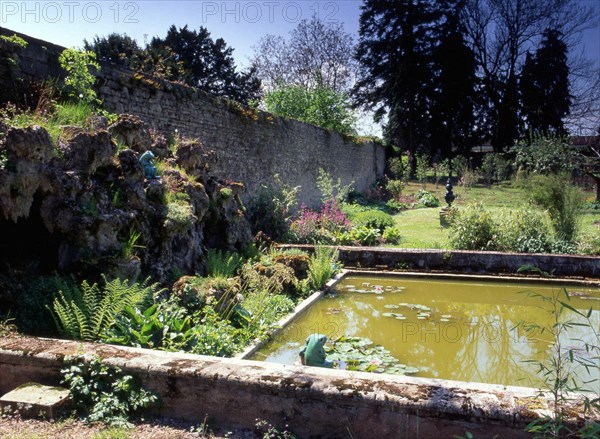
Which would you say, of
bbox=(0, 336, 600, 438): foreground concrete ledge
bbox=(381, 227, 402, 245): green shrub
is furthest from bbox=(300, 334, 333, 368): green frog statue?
bbox=(381, 227, 402, 245): green shrub

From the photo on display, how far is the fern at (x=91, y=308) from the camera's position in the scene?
3.70 metres

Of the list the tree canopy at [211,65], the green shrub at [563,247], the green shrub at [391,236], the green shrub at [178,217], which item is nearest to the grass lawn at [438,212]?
the green shrub at [391,236]

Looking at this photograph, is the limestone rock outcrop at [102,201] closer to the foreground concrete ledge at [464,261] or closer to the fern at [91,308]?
the fern at [91,308]

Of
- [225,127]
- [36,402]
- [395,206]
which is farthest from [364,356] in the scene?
[395,206]

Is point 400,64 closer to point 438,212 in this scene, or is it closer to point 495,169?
point 495,169

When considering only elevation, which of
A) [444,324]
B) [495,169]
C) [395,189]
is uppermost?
[495,169]

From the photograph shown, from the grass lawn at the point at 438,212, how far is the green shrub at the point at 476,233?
0.48 m

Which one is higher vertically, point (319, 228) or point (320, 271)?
point (319, 228)

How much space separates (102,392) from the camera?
2.99 metres

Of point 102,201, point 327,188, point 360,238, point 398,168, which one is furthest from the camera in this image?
point 398,168

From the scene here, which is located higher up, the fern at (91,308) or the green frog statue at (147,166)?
the green frog statue at (147,166)

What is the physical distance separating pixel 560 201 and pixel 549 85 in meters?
21.2

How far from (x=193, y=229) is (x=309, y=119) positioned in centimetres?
1610

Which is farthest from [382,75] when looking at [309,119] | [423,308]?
[423,308]
